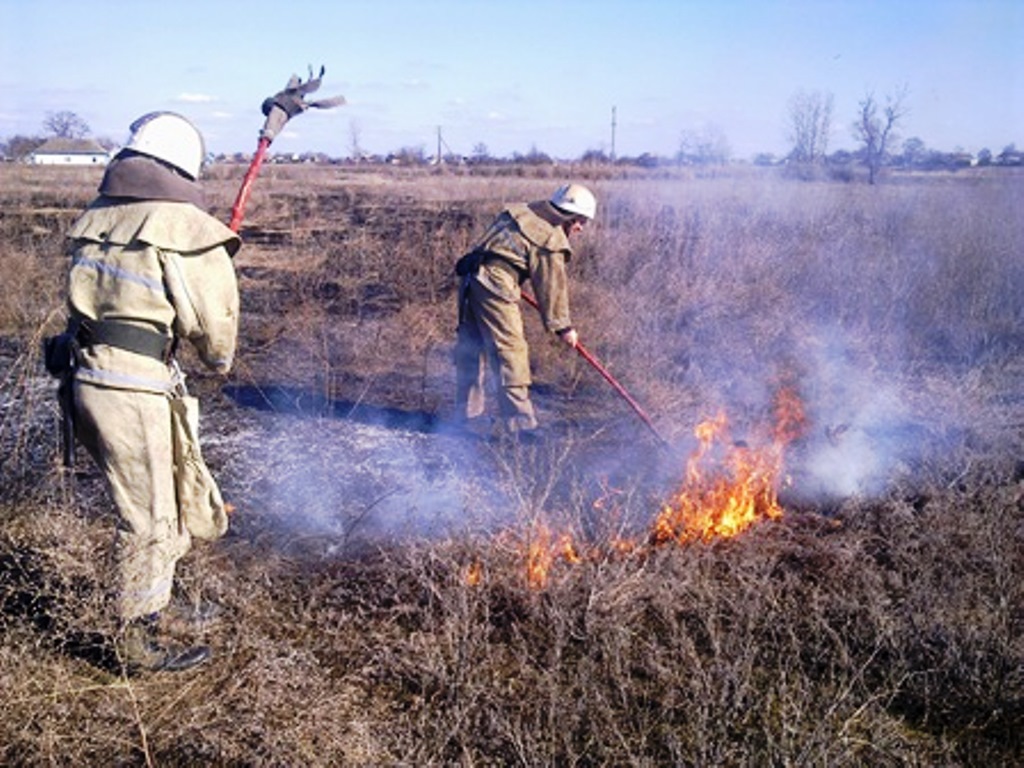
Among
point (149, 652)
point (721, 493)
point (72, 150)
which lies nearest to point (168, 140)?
point (149, 652)

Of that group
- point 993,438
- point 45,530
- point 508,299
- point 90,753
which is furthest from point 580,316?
point 90,753

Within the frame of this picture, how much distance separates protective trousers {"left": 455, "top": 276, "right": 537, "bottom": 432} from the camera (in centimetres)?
562

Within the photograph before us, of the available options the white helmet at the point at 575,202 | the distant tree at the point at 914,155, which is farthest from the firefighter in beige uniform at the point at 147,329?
the distant tree at the point at 914,155

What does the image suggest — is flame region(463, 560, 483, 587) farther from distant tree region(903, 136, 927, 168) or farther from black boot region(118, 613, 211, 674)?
distant tree region(903, 136, 927, 168)

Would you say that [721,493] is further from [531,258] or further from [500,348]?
[531,258]

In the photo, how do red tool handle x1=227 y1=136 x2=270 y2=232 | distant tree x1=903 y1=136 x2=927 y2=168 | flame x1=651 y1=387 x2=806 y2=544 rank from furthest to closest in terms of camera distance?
distant tree x1=903 y1=136 x2=927 y2=168, flame x1=651 y1=387 x2=806 y2=544, red tool handle x1=227 y1=136 x2=270 y2=232

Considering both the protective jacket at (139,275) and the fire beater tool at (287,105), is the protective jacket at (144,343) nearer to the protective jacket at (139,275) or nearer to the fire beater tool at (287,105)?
the protective jacket at (139,275)

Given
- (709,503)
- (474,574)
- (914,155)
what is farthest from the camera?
(914,155)

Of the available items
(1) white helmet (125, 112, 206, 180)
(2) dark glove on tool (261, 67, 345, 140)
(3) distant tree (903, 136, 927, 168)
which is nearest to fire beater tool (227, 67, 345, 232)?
(2) dark glove on tool (261, 67, 345, 140)

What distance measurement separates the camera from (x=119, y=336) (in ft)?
9.30

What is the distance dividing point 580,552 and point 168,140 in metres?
2.49

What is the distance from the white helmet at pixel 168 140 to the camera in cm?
292

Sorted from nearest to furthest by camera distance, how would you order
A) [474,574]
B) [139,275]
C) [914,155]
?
[139,275] < [474,574] < [914,155]

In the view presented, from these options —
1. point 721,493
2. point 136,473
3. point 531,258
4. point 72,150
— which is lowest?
point 721,493
